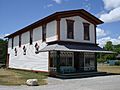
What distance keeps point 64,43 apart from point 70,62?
278cm

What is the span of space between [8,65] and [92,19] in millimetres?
20709

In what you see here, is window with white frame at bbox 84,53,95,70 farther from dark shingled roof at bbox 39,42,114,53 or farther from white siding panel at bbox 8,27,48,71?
white siding panel at bbox 8,27,48,71

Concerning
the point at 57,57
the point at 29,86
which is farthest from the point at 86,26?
the point at 29,86

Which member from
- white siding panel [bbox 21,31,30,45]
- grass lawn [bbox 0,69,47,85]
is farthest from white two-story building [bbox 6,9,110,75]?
grass lawn [bbox 0,69,47,85]

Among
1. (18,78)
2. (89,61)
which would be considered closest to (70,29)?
(89,61)

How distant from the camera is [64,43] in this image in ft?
93.9

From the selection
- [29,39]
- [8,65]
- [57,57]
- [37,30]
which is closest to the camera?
[57,57]

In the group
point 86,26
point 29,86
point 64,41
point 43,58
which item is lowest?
point 29,86

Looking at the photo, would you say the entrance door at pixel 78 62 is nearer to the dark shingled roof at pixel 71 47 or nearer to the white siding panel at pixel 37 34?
the dark shingled roof at pixel 71 47

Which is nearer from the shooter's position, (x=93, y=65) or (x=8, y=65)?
(x=93, y=65)

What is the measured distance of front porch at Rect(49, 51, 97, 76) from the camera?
28.0 metres

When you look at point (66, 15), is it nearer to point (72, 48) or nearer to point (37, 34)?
point (72, 48)

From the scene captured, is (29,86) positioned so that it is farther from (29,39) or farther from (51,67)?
(29,39)

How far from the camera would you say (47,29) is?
1206 inches
